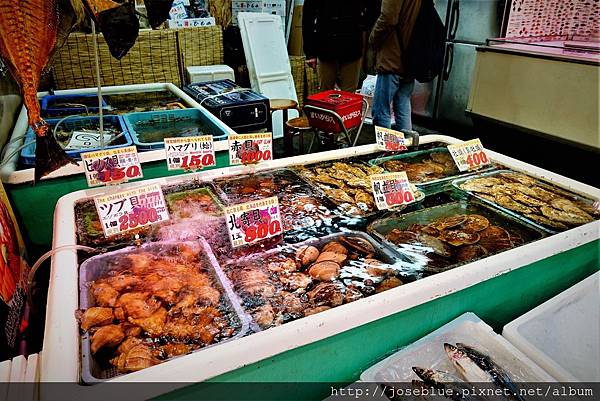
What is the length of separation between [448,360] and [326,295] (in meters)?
0.52

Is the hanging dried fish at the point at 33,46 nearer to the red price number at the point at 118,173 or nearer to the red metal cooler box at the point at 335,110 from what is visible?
the red price number at the point at 118,173

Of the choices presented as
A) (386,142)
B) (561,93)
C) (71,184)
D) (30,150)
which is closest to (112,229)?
(71,184)

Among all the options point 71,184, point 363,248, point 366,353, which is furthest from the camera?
point 71,184

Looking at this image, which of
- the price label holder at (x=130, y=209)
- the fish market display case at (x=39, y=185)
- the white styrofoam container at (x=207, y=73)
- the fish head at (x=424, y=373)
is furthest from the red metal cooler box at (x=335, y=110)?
the fish head at (x=424, y=373)

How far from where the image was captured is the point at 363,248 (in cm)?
187

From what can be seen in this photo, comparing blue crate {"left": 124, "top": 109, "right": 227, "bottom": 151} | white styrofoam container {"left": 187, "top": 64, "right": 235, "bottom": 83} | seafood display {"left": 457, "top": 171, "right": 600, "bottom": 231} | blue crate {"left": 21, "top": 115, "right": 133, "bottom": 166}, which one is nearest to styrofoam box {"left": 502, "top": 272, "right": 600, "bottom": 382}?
seafood display {"left": 457, "top": 171, "right": 600, "bottom": 231}

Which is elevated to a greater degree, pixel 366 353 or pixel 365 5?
pixel 365 5

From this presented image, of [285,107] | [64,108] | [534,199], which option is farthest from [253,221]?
[285,107]

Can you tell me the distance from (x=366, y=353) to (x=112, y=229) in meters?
1.14

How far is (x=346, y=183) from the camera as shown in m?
2.42

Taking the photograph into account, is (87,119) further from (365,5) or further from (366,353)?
(365,5)

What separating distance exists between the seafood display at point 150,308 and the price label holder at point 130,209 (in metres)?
0.12

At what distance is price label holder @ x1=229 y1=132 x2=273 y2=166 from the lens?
2.40 meters

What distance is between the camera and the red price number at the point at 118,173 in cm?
210
